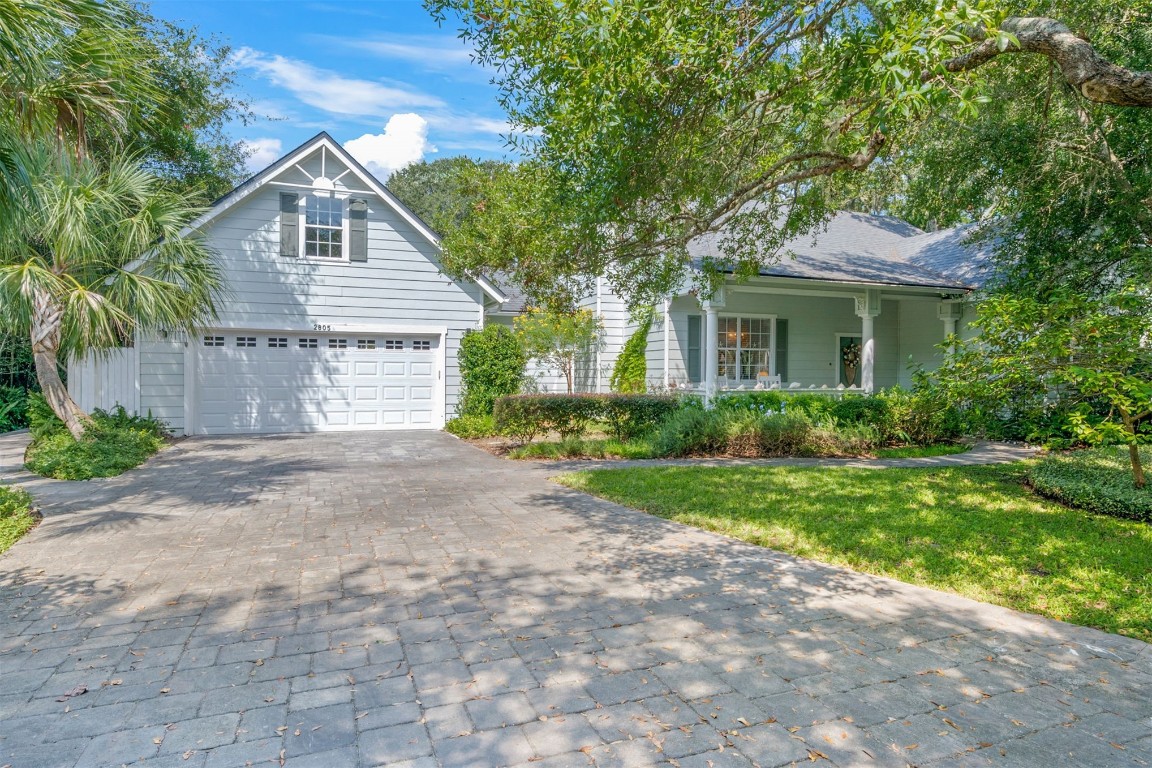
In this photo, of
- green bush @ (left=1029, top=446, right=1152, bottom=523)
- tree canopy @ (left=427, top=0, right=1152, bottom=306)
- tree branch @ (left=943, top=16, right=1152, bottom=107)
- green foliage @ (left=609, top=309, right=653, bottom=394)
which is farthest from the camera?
green foliage @ (left=609, top=309, right=653, bottom=394)

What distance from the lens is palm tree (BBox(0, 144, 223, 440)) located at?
9555mm

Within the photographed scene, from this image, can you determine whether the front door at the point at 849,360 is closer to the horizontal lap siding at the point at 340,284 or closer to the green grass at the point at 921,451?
the green grass at the point at 921,451

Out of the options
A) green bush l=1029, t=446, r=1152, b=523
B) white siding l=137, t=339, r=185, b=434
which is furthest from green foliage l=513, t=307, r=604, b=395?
green bush l=1029, t=446, r=1152, b=523

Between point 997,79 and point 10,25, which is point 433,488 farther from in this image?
point 997,79

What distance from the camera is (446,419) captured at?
16.2m

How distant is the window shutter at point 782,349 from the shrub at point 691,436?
221 inches

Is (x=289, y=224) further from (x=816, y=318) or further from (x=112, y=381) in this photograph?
(x=816, y=318)

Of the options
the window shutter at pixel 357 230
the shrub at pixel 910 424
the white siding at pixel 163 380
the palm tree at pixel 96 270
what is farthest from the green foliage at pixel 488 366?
the shrub at pixel 910 424

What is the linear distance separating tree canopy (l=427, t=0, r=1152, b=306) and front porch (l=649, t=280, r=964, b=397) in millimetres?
6176

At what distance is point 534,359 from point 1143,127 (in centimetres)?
1205

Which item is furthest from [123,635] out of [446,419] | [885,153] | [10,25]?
[446,419]

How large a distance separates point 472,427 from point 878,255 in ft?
37.4

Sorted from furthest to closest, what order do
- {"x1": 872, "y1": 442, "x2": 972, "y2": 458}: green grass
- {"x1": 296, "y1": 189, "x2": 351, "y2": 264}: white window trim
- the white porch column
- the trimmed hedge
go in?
1. the white porch column
2. {"x1": 296, "y1": 189, "x2": 351, "y2": 264}: white window trim
3. the trimmed hedge
4. {"x1": 872, "y1": 442, "x2": 972, "y2": 458}: green grass

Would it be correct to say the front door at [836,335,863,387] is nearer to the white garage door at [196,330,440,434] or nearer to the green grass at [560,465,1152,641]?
the green grass at [560,465,1152,641]
